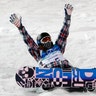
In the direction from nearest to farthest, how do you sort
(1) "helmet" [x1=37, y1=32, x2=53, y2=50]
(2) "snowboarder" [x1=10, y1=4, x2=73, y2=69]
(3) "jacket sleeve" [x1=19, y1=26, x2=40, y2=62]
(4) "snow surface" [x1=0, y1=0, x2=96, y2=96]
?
(2) "snowboarder" [x1=10, y1=4, x2=73, y2=69], (1) "helmet" [x1=37, y1=32, x2=53, y2=50], (3) "jacket sleeve" [x1=19, y1=26, x2=40, y2=62], (4) "snow surface" [x1=0, y1=0, x2=96, y2=96]

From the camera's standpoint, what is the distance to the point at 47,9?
15.0 meters

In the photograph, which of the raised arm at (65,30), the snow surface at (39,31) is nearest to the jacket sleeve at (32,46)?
the raised arm at (65,30)

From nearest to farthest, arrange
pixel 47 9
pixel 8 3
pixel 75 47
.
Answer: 1. pixel 75 47
2. pixel 47 9
3. pixel 8 3

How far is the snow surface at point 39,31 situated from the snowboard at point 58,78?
0.12 meters

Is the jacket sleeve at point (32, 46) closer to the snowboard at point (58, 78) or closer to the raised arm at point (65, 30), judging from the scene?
the raised arm at point (65, 30)

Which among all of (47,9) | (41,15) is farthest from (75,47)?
(47,9)

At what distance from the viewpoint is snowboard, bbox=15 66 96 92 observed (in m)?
6.77

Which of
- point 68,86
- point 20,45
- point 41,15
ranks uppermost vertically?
point 41,15

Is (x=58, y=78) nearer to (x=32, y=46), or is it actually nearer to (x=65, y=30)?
(x=32, y=46)

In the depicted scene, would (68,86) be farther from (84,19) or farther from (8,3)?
(8,3)

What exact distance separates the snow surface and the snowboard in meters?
0.12

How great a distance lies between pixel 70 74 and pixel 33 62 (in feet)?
8.53

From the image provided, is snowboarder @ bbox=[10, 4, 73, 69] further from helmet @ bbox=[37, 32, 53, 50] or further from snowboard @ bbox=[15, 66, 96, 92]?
snowboard @ bbox=[15, 66, 96, 92]

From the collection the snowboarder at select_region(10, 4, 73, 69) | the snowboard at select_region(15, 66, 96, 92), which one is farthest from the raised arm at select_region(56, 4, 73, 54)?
the snowboard at select_region(15, 66, 96, 92)
